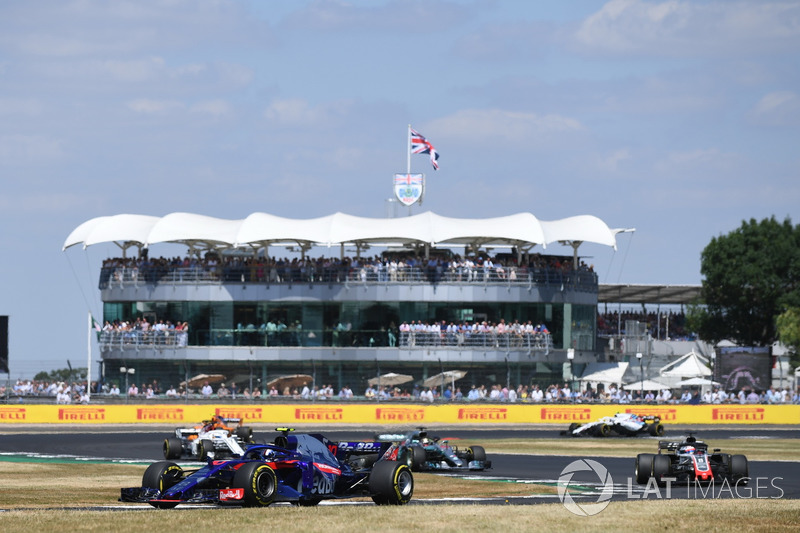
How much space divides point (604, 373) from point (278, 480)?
2109 inches

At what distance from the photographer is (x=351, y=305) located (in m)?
70.9

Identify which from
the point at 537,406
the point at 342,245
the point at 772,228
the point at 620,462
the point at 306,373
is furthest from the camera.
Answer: the point at 772,228

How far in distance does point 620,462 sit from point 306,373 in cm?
3519

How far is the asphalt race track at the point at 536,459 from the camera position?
2587 cm

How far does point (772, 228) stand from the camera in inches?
3595

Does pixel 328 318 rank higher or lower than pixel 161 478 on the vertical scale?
higher

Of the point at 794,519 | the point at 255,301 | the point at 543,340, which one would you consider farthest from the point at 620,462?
the point at 255,301

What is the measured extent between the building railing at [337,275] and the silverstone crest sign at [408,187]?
8.13m

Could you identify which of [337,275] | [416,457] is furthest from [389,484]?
[337,275]

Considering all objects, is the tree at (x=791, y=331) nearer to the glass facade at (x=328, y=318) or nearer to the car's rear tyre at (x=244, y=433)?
the glass facade at (x=328, y=318)

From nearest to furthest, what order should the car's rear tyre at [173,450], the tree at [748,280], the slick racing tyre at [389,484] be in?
the slick racing tyre at [389,484], the car's rear tyre at [173,450], the tree at [748,280]

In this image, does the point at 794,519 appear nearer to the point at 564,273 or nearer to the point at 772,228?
the point at 564,273

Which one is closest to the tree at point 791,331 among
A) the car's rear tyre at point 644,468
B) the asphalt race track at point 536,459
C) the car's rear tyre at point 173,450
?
the asphalt race track at point 536,459

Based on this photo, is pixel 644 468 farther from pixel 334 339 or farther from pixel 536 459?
pixel 334 339
